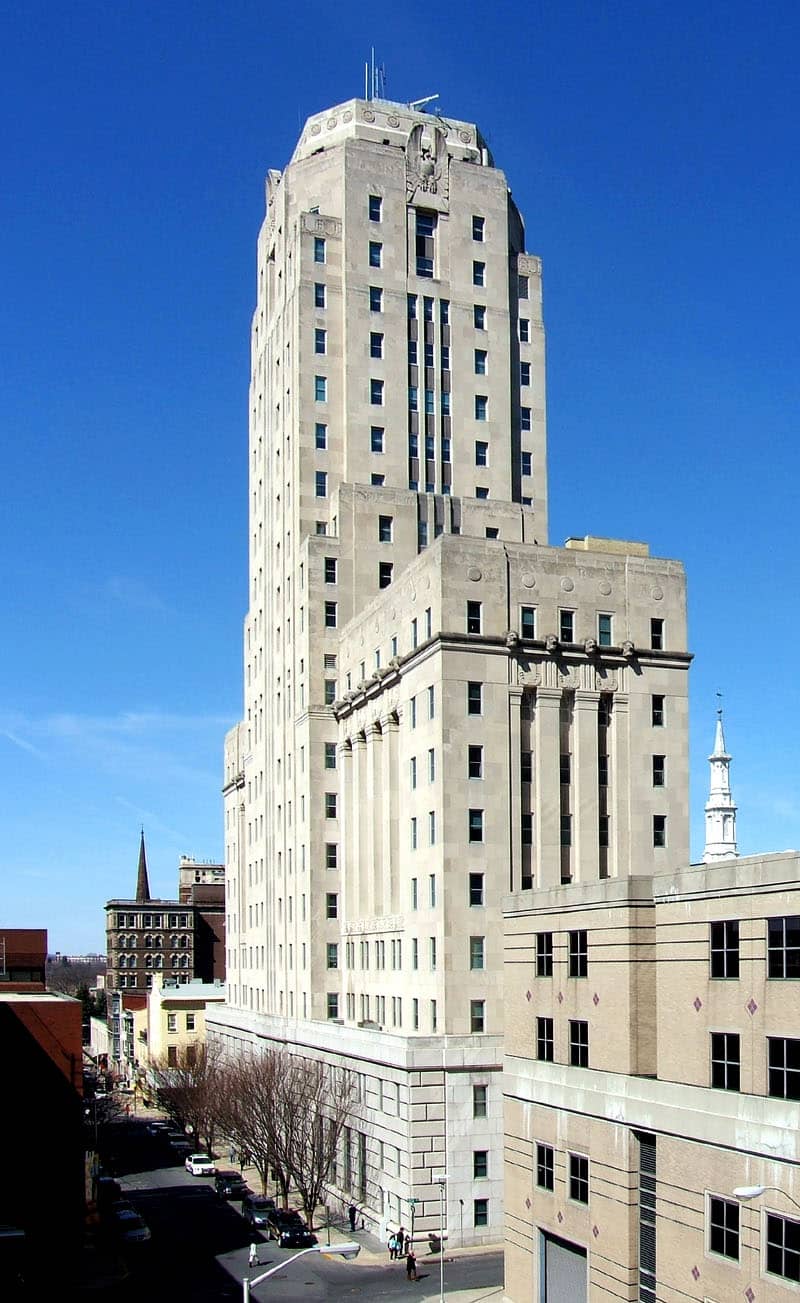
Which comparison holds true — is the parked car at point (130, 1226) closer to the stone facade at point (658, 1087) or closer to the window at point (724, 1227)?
the stone facade at point (658, 1087)

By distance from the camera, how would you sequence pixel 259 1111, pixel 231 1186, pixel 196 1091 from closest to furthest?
pixel 259 1111
pixel 231 1186
pixel 196 1091

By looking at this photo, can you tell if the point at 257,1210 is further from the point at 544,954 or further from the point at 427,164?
Answer: the point at 427,164

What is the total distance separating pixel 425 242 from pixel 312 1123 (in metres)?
63.8

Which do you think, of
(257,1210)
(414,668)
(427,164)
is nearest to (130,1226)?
(257,1210)

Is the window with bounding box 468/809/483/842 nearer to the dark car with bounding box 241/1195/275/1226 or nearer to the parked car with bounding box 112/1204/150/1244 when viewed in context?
the dark car with bounding box 241/1195/275/1226

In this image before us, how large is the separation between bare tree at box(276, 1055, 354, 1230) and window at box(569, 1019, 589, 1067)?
28923 mm

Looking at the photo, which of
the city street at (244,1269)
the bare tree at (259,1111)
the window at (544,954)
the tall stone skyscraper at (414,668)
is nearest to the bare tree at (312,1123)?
the bare tree at (259,1111)

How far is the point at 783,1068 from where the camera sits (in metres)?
40.0

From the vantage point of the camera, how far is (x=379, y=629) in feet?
293

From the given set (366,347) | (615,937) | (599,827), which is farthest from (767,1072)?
(366,347)

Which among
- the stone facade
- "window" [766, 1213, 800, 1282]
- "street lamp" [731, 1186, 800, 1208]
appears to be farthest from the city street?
"street lamp" [731, 1186, 800, 1208]

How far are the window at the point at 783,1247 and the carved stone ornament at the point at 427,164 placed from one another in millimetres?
84779

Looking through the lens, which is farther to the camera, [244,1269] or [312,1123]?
[312,1123]

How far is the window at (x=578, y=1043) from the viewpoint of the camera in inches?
2039
